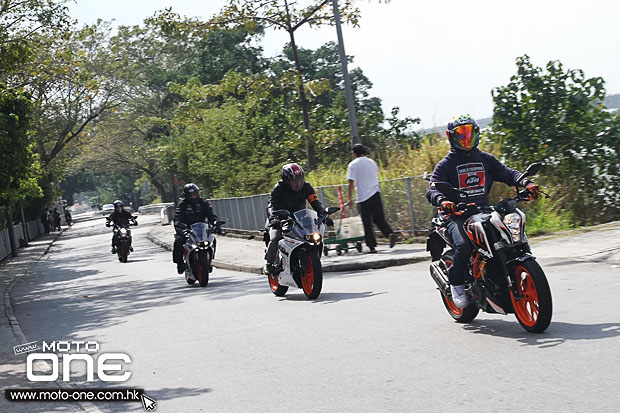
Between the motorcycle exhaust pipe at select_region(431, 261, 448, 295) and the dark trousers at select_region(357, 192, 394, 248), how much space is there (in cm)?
734

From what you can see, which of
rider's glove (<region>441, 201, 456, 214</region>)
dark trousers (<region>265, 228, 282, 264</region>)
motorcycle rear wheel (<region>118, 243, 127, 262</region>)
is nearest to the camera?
rider's glove (<region>441, 201, 456, 214</region>)

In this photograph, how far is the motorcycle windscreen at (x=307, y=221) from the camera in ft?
37.2

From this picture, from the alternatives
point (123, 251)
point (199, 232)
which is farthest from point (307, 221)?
point (123, 251)

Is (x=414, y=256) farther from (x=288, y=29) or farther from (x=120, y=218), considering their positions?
(x=120, y=218)

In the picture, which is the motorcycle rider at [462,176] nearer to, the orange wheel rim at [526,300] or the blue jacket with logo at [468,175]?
the blue jacket with logo at [468,175]

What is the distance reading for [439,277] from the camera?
8.14m

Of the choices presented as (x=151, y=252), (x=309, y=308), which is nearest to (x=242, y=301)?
(x=309, y=308)

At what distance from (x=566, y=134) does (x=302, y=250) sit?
7552 millimetres

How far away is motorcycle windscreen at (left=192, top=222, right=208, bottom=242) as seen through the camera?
50.4 feet

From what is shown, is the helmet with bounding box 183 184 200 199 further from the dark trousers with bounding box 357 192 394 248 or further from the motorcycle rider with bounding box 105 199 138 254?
the motorcycle rider with bounding box 105 199 138 254

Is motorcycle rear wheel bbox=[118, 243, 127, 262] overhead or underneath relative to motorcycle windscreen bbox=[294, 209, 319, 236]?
underneath

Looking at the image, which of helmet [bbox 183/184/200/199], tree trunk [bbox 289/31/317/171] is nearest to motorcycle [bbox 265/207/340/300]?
helmet [bbox 183/184/200/199]

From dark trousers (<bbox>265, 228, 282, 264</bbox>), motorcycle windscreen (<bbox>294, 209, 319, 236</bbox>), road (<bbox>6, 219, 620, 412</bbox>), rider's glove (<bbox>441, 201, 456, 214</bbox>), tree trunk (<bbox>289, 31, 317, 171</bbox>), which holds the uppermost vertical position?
tree trunk (<bbox>289, 31, 317, 171</bbox>)

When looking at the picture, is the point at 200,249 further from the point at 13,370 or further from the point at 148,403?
the point at 148,403
